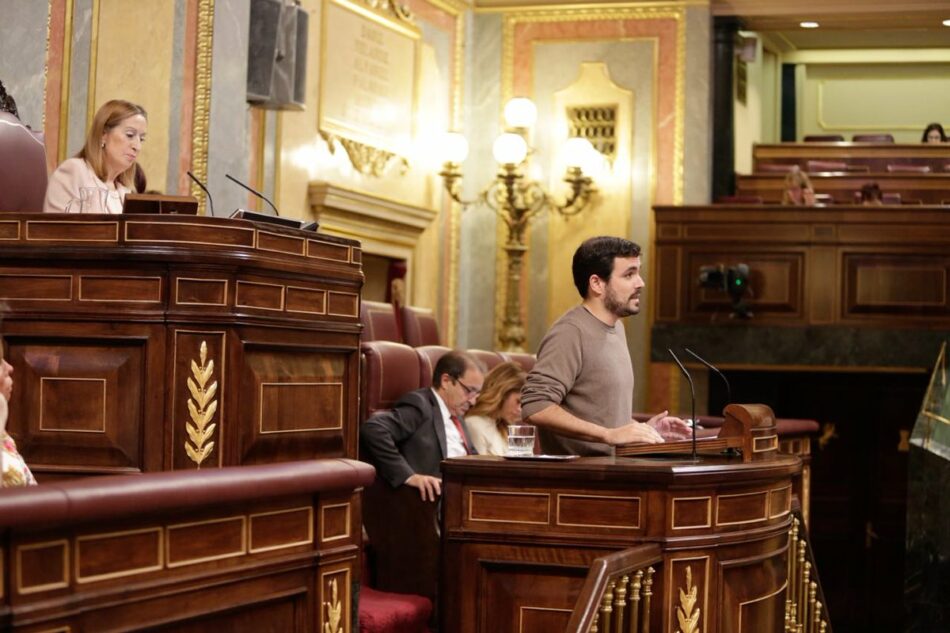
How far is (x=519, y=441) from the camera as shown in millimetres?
3914

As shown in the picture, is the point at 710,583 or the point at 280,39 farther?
the point at 280,39

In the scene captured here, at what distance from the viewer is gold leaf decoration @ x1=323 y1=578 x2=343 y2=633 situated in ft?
9.02

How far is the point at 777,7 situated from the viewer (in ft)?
36.8

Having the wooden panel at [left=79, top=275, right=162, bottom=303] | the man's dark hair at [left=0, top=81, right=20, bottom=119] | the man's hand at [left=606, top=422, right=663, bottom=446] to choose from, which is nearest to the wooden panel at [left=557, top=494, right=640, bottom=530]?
the man's hand at [left=606, top=422, right=663, bottom=446]

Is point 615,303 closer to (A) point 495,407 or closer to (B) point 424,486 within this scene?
(B) point 424,486

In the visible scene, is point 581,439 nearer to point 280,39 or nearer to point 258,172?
point 280,39

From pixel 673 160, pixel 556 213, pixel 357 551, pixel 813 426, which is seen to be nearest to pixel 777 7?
pixel 673 160

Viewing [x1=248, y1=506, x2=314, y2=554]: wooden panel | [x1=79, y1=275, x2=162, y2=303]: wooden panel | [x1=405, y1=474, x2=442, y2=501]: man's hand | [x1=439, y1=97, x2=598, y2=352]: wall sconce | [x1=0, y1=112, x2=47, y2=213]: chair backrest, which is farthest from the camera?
[x1=439, y1=97, x2=598, y2=352]: wall sconce

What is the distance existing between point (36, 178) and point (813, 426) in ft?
15.2

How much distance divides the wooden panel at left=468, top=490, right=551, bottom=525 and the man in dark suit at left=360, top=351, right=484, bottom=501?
0.99 metres

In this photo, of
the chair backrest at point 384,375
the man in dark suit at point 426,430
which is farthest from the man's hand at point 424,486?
the chair backrest at point 384,375

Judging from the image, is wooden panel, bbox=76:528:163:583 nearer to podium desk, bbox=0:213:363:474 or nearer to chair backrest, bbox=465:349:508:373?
podium desk, bbox=0:213:363:474

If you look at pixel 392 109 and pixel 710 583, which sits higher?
pixel 392 109

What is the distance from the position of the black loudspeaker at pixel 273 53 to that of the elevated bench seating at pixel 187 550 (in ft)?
14.4
